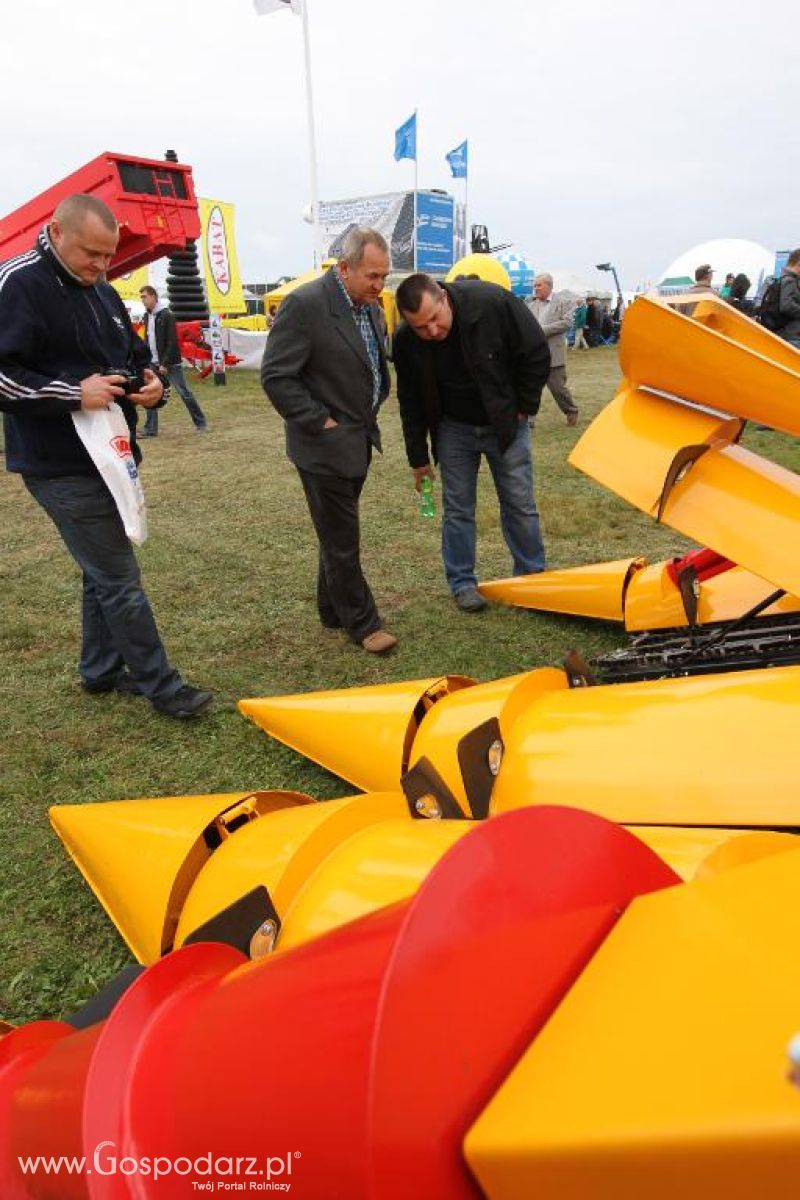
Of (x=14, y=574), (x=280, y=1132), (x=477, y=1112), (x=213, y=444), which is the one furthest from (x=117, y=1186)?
(x=213, y=444)

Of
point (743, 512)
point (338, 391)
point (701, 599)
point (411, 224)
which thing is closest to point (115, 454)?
point (338, 391)

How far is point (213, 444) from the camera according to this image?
988 cm

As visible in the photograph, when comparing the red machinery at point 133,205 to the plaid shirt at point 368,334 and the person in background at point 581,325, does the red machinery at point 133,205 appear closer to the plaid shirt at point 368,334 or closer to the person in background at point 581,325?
the plaid shirt at point 368,334

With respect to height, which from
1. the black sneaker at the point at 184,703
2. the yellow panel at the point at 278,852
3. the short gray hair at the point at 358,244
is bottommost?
the black sneaker at the point at 184,703

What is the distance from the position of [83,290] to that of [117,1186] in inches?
108

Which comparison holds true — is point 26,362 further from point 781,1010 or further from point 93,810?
point 781,1010

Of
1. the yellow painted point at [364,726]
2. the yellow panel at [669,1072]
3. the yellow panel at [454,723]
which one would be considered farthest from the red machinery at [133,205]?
the yellow panel at [669,1072]

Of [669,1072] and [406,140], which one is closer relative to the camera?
[669,1072]

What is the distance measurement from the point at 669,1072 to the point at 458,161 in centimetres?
3218

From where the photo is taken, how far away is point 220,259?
63.5 ft

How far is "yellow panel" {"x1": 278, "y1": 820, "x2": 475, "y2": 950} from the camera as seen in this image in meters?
1.16

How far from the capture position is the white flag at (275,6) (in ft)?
54.7

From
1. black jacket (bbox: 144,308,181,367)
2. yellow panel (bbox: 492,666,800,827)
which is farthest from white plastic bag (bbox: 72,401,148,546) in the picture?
black jacket (bbox: 144,308,181,367)

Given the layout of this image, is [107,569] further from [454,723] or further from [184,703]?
[454,723]
